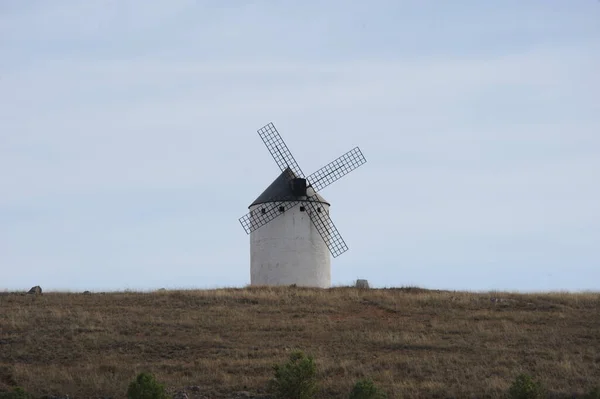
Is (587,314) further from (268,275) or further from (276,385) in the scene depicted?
(276,385)

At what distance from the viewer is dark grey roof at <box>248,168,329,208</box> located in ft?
126

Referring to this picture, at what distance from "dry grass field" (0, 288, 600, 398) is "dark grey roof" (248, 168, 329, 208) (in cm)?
453

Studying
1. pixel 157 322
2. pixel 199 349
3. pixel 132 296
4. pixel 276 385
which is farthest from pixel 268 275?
pixel 276 385

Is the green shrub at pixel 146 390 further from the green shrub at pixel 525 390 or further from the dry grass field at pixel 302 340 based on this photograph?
the green shrub at pixel 525 390

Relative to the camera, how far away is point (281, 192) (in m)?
38.7

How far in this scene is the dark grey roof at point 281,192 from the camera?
3844 cm

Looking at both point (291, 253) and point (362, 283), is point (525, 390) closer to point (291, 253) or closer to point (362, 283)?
point (362, 283)

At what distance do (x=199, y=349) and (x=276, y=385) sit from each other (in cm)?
564

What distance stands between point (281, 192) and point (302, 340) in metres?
12.7

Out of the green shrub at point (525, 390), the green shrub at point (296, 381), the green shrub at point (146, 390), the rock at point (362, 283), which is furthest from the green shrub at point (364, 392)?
the rock at point (362, 283)

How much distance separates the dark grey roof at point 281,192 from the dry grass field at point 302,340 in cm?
453

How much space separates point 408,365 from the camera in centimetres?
2381

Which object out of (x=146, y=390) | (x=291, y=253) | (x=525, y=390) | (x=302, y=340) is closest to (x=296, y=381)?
(x=146, y=390)

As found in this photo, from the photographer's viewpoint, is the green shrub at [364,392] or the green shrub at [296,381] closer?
the green shrub at [364,392]
